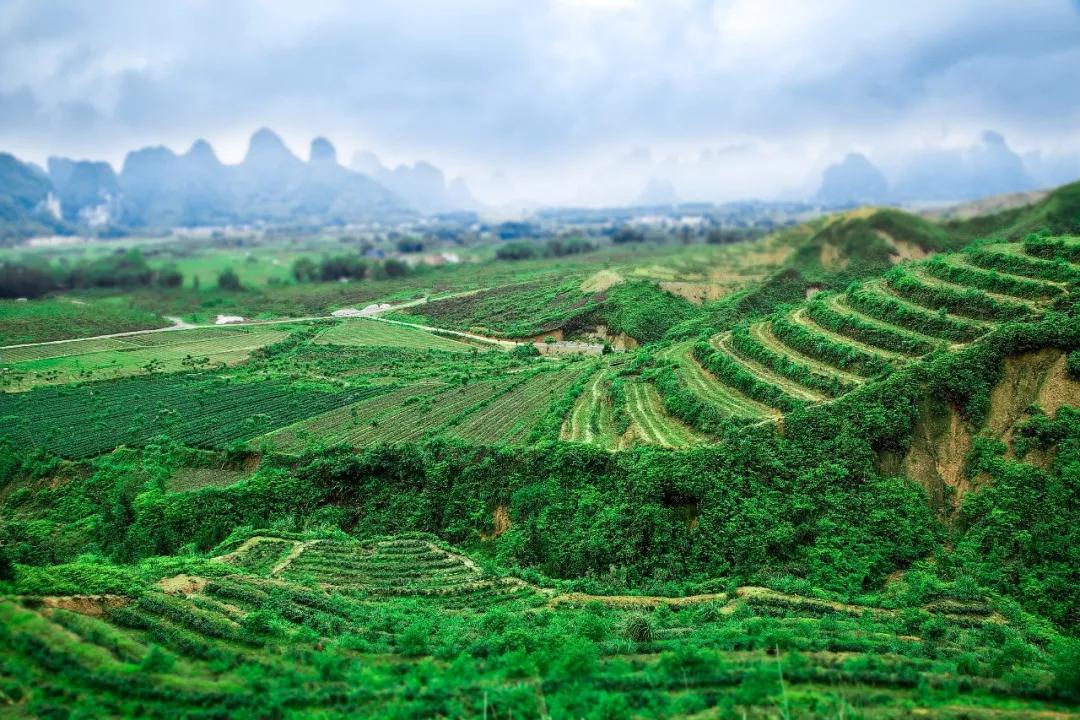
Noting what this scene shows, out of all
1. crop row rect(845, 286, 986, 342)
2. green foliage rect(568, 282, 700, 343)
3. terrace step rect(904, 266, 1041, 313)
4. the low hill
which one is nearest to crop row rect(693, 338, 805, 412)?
crop row rect(845, 286, 986, 342)

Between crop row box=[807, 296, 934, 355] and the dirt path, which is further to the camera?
crop row box=[807, 296, 934, 355]

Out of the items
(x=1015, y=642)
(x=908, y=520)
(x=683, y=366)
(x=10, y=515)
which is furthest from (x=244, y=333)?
(x=1015, y=642)

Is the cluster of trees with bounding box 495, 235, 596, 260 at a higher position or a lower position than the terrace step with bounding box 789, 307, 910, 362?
higher

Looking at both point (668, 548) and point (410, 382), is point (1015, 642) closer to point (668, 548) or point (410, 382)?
point (668, 548)

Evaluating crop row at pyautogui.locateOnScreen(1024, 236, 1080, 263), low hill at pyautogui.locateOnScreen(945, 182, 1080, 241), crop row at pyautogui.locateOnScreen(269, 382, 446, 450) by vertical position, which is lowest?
crop row at pyautogui.locateOnScreen(269, 382, 446, 450)

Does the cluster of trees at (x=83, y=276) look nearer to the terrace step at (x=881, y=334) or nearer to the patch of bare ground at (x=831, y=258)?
the patch of bare ground at (x=831, y=258)

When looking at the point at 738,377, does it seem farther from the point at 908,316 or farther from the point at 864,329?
the point at 908,316

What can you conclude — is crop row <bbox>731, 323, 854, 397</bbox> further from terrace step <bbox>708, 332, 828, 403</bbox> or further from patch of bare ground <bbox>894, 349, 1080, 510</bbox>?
patch of bare ground <bbox>894, 349, 1080, 510</bbox>
